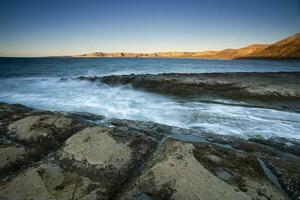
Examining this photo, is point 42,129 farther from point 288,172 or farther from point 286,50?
point 286,50

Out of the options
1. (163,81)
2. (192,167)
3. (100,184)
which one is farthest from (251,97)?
(100,184)

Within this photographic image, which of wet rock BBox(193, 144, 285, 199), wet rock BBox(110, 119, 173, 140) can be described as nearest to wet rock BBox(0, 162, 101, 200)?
wet rock BBox(193, 144, 285, 199)

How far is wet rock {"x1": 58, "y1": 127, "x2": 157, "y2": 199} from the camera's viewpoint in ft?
13.2

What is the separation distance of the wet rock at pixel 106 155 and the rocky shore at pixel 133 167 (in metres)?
0.02

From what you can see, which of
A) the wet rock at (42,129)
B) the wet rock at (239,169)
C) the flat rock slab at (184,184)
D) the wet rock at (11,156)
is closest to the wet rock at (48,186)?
the wet rock at (11,156)

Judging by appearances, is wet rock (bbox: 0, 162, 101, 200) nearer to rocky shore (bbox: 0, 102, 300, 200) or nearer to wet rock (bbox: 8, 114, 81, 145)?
rocky shore (bbox: 0, 102, 300, 200)

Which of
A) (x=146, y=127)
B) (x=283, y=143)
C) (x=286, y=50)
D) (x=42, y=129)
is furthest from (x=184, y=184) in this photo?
(x=286, y=50)

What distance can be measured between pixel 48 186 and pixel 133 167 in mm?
1519

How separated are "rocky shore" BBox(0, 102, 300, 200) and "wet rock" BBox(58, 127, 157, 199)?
17 millimetres

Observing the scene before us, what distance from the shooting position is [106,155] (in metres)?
4.58

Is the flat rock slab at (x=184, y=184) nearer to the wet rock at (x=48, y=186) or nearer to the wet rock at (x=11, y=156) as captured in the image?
the wet rock at (x=48, y=186)

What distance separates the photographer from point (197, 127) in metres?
7.88

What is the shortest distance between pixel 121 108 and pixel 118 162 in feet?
22.5

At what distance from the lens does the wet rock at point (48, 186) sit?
3.50 m
